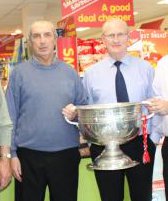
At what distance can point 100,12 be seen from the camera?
386 cm

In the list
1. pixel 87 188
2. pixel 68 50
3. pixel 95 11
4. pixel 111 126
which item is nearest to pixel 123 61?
pixel 111 126

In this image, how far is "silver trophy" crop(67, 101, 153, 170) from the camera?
6.20 ft

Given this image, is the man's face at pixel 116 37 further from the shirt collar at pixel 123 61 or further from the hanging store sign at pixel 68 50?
the hanging store sign at pixel 68 50

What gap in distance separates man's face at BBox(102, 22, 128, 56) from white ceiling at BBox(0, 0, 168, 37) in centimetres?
636

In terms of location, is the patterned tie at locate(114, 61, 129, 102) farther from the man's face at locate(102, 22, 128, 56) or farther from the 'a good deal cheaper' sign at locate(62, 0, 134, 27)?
the 'a good deal cheaper' sign at locate(62, 0, 134, 27)

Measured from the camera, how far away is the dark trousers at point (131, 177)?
2.48 m

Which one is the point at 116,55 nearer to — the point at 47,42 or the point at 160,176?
the point at 47,42

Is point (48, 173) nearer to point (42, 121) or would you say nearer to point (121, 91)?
point (42, 121)

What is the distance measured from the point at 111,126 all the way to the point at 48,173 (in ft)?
2.19

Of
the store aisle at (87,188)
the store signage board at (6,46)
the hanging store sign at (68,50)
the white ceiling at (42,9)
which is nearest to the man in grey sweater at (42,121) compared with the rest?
the store aisle at (87,188)

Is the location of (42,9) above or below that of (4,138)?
above

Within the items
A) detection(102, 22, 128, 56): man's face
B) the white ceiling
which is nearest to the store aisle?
detection(102, 22, 128, 56): man's face

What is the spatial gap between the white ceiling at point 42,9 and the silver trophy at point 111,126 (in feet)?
22.7

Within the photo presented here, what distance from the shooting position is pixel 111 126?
189 cm
